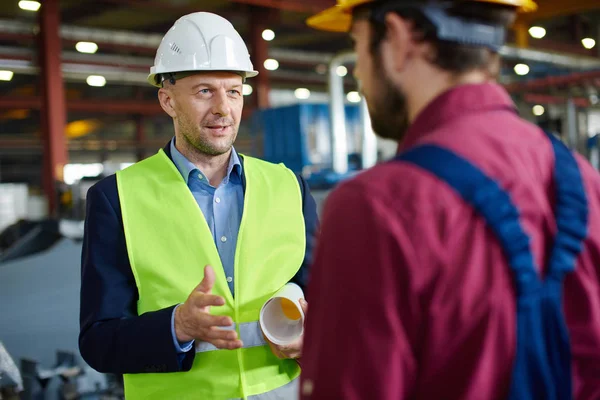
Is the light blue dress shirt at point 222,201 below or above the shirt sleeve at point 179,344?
above

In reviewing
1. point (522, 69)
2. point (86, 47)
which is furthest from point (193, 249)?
point (86, 47)

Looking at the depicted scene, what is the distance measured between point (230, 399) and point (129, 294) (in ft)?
1.20

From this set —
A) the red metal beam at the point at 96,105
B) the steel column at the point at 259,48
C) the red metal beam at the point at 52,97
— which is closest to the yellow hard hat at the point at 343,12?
the red metal beam at the point at 52,97

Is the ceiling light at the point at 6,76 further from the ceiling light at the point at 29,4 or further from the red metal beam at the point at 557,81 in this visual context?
→ the red metal beam at the point at 557,81

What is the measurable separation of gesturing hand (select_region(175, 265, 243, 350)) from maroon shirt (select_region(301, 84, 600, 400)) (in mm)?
610

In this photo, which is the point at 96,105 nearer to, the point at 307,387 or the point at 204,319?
the point at 204,319

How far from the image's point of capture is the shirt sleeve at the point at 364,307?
859 mm

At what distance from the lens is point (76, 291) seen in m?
5.05

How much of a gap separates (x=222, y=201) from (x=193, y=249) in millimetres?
203

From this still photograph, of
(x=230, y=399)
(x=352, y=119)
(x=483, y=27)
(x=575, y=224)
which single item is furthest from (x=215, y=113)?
(x=352, y=119)

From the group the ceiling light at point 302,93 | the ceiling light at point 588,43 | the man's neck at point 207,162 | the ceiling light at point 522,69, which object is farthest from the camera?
the ceiling light at point 302,93

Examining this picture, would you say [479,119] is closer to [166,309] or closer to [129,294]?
[166,309]

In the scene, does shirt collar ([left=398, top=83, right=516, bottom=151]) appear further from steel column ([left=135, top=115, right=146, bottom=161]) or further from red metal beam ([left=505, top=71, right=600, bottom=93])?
steel column ([left=135, top=115, right=146, bottom=161])

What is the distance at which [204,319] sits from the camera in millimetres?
1580
